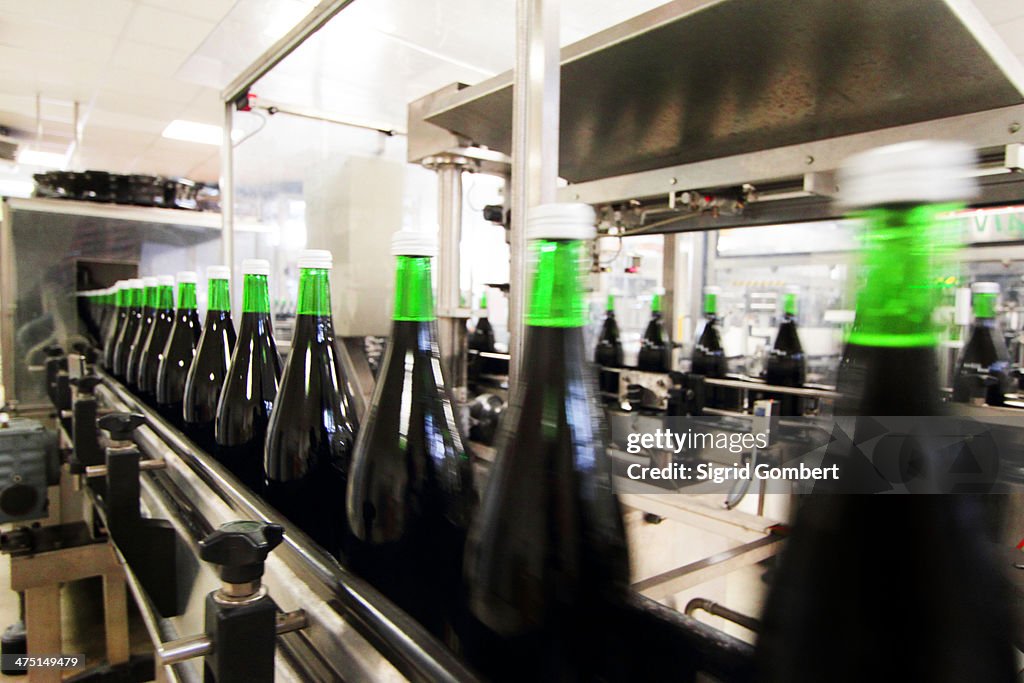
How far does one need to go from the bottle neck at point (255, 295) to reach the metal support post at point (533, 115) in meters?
0.40

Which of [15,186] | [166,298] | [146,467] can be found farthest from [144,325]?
[15,186]

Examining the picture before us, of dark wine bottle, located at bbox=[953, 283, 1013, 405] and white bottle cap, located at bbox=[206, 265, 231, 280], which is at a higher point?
white bottle cap, located at bbox=[206, 265, 231, 280]

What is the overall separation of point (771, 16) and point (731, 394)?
1245 millimetres

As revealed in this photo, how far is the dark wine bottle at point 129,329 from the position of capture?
1.41m

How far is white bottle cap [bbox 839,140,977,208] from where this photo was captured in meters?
0.19

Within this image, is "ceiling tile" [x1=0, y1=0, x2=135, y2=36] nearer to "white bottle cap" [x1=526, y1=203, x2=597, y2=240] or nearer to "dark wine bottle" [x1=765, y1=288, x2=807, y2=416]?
"dark wine bottle" [x1=765, y1=288, x2=807, y2=416]

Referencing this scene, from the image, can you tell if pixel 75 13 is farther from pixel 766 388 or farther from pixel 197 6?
pixel 766 388

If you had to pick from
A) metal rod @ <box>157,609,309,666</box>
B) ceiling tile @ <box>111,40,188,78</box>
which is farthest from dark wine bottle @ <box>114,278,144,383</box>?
ceiling tile @ <box>111,40,188,78</box>

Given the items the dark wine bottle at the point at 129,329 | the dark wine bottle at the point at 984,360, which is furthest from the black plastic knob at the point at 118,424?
the dark wine bottle at the point at 984,360

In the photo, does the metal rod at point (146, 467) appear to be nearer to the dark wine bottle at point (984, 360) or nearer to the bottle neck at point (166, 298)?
the bottle neck at point (166, 298)

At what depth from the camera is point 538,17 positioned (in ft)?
1.46

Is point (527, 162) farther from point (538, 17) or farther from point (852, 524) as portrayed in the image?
point (852, 524)

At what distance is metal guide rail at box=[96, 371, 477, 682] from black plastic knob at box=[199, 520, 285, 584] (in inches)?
2.7

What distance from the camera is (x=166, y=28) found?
316cm
